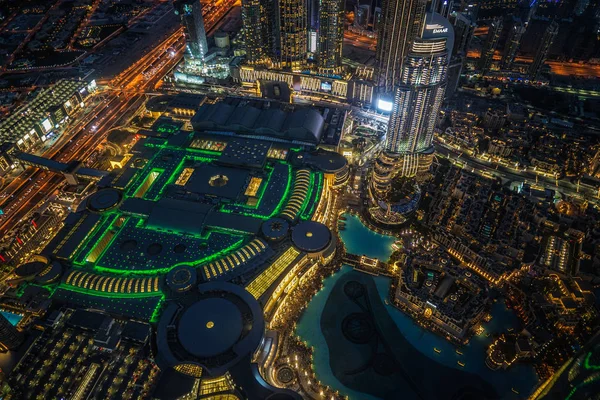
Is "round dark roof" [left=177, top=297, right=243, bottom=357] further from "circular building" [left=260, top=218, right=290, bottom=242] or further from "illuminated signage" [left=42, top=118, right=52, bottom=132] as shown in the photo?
"illuminated signage" [left=42, top=118, right=52, bottom=132]

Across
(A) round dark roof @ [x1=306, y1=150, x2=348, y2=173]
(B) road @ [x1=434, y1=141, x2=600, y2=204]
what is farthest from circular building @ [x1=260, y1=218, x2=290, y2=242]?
(B) road @ [x1=434, y1=141, x2=600, y2=204]

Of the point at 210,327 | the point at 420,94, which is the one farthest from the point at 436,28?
the point at 210,327

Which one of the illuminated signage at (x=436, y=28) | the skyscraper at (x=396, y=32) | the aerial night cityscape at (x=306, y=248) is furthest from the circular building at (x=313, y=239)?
the skyscraper at (x=396, y=32)

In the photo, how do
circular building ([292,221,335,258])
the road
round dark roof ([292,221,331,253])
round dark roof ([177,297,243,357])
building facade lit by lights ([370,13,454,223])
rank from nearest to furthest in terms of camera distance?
1. round dark roof ([177,297,243,357])
2. circular building ([292,221,335,258])
3. round dark roof ([292,221,331,253])
4. building facade lit by lights ([370,13,454,223])
5. the road

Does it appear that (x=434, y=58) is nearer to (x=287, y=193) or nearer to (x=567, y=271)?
(x=287, y=193)

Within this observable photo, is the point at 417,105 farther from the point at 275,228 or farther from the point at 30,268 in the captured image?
the point at 30,268

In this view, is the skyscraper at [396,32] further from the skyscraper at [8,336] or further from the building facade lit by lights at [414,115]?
the skyscraper at [8,336]
